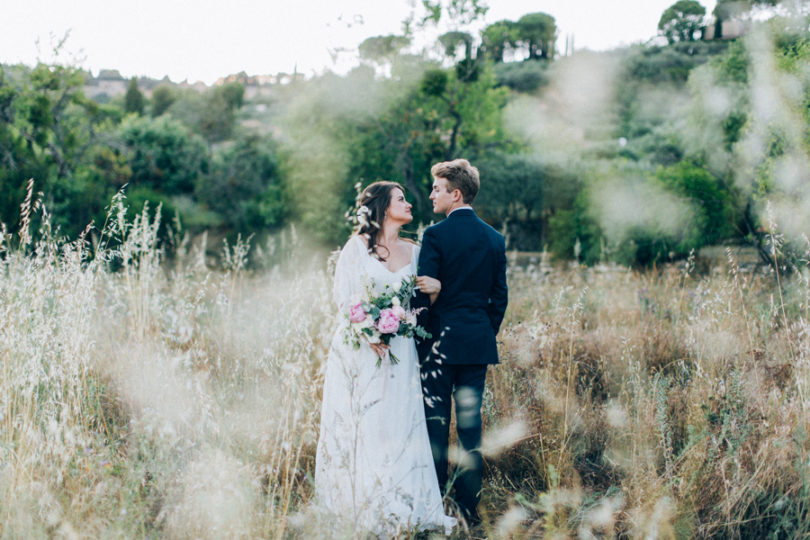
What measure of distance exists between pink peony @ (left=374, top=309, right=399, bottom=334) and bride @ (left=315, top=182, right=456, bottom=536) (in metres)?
0.18

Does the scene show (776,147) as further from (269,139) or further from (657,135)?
(269,139)

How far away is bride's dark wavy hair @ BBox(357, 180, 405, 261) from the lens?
337 centimetres

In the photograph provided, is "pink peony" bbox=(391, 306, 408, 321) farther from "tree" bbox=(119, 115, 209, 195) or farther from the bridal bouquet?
"tree" bbox=(119, 115, 209, 195)

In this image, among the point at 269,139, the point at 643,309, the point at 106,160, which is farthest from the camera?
the point at 269,139

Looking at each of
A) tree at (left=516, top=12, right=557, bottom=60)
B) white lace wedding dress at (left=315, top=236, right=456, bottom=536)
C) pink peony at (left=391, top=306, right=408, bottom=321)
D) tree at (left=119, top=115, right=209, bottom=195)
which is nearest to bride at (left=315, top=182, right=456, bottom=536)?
white lace wedding dress at (left=315, top=236, right=456, bottom=536)

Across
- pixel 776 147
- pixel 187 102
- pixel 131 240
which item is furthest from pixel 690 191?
pixel 187 102

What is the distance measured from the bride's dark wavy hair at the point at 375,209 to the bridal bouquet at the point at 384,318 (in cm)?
37

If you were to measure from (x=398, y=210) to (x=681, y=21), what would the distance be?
42.0 m

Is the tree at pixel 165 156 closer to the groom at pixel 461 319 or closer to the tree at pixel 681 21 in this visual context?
the groom at pixel 461 319

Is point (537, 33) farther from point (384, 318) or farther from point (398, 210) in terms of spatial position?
point (384, 318)

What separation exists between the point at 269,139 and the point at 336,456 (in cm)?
2116

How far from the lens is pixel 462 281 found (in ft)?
10.4

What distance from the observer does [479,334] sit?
3131mm

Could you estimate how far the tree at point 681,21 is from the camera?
36.4 m
